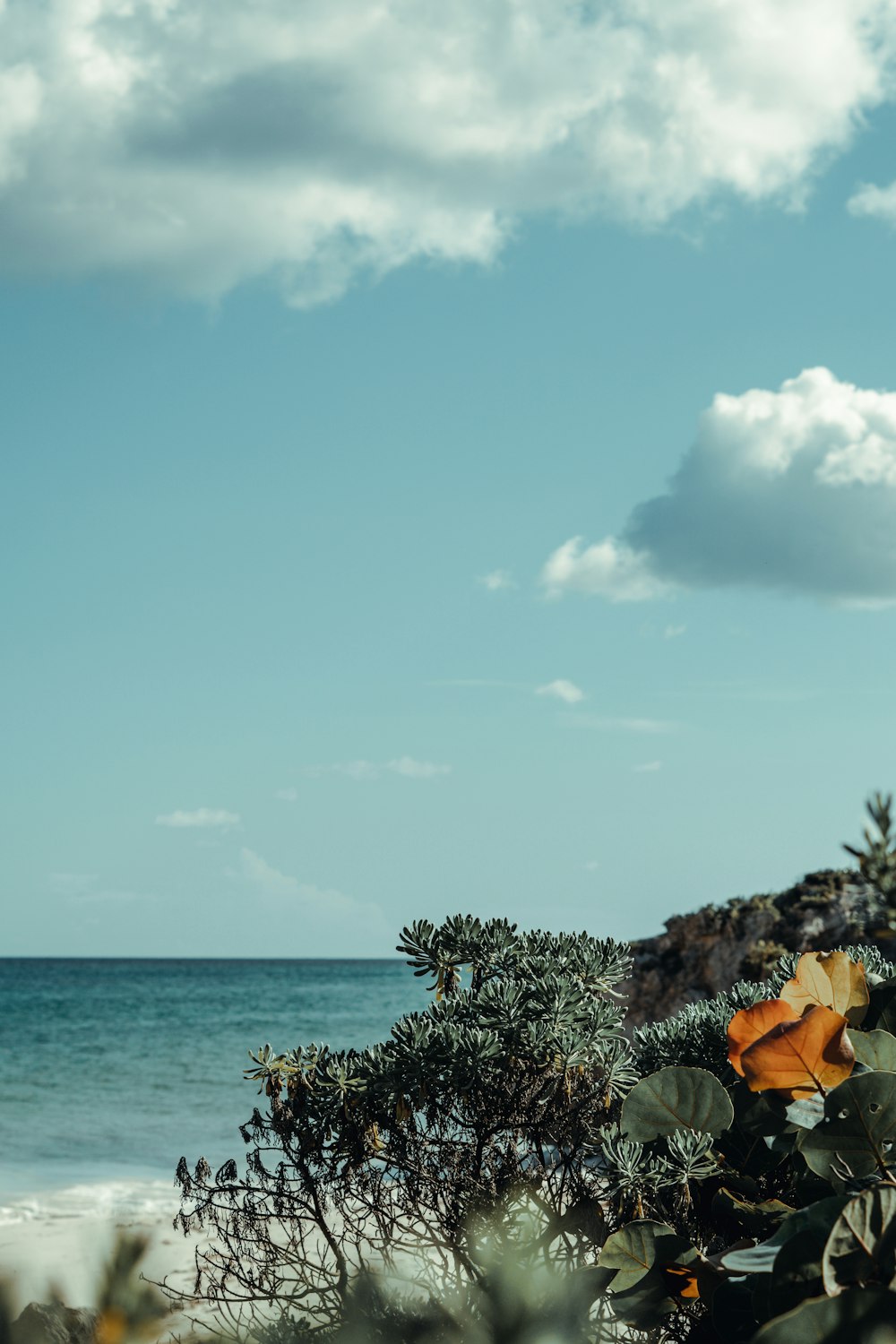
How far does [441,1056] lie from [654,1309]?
1.01m

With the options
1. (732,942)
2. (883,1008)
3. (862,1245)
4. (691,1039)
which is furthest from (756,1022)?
(732,942)

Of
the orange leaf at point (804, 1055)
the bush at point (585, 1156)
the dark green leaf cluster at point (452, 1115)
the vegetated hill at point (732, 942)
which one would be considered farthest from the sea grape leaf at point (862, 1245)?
the vegetated hill at point (732, 942)

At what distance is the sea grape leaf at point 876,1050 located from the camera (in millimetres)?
2199

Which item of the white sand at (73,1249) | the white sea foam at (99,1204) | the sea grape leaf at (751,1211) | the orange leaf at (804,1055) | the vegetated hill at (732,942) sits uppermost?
the orange leaf at (804,1055)

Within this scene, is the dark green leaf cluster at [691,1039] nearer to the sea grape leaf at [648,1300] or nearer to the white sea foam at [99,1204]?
the sea grape leaf at [648,1300]

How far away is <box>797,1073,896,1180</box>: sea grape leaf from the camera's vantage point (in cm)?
186

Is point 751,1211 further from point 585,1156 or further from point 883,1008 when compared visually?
point 585,1156

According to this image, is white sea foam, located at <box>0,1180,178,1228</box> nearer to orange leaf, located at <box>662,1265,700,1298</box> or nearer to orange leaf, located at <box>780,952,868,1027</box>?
orange leaf, located at <box>662,1265,700,1298</box>

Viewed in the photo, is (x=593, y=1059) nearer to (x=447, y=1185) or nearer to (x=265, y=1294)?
(x=447, y=1185)

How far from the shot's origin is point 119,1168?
48.0 feet

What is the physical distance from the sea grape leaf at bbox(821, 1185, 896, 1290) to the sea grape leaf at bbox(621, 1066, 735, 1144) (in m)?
0.66

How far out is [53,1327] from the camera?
2875 millimetres

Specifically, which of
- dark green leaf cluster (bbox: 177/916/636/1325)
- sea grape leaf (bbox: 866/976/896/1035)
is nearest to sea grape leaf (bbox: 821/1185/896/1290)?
sea grape leaf (bbox: 866/976/896/1035)

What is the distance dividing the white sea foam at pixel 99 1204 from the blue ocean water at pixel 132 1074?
0.03 meters
